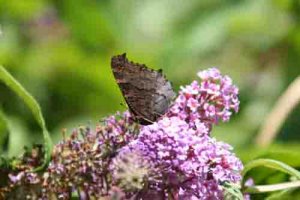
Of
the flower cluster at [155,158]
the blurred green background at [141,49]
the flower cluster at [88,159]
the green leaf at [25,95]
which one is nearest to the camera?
the flower cluster at [155,158]

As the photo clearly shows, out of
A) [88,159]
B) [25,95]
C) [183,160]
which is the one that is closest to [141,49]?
[25,95]

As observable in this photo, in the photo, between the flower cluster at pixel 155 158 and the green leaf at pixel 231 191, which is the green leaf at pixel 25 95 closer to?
the flower cluster at pixel 155 158

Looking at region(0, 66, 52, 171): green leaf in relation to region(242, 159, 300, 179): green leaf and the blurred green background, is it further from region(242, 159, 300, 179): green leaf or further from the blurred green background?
the blurred green background

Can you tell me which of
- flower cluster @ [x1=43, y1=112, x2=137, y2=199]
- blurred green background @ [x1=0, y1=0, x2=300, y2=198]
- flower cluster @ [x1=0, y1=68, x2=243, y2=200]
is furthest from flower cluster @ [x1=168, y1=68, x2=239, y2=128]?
blurred green background @ [x1=0, y1=0, x2=300, y2=198]

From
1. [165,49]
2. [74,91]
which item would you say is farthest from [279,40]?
[74,91]

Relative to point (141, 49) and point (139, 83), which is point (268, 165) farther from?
point (141, 49)

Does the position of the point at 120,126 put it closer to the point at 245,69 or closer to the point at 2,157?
the point at 2,157

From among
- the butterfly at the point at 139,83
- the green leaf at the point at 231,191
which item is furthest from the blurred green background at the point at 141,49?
the green leaf at the point at 231,191
